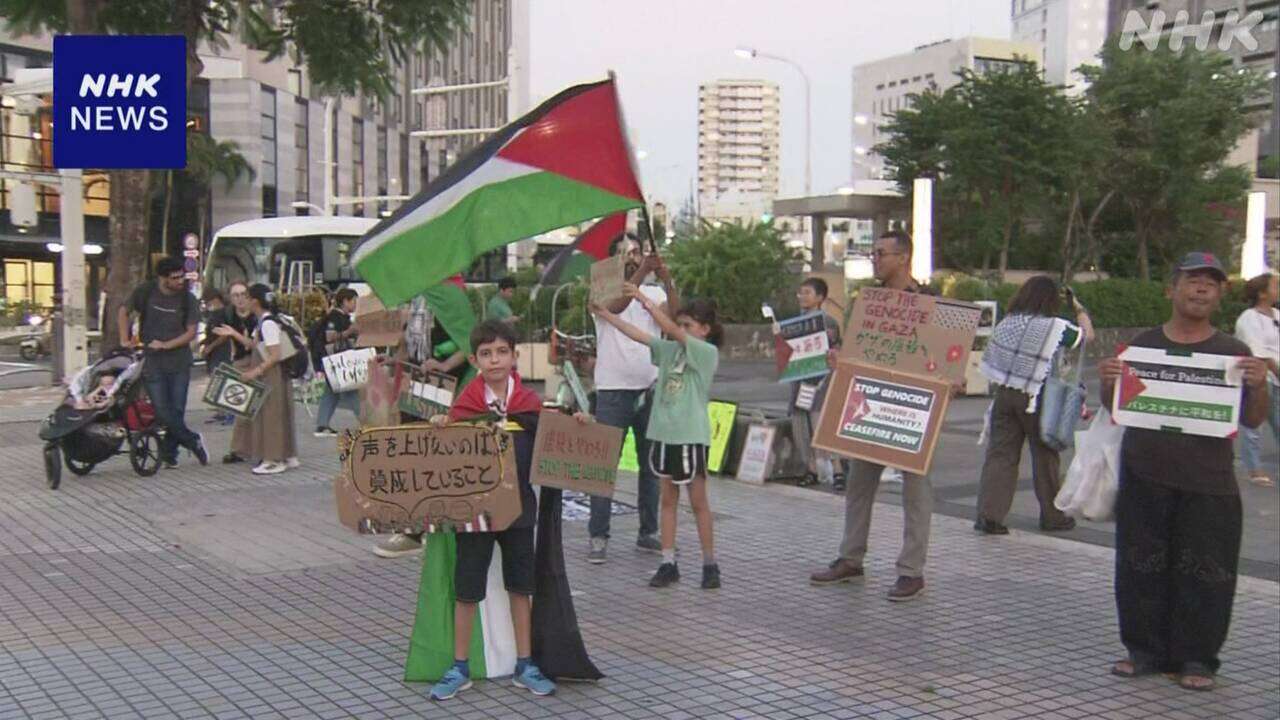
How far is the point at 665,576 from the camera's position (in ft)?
23.6

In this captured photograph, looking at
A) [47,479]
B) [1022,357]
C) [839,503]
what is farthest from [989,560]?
[47,479]

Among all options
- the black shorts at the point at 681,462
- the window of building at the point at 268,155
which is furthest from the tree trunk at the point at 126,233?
the window of building at the point at 268,155

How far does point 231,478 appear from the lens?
36.8 feet

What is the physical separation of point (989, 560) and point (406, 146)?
67776 millimetres

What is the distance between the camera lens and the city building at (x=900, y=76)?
401 ft

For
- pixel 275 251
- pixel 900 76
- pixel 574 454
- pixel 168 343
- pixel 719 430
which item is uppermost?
pixel 900 76

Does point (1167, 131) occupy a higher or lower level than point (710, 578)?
higher

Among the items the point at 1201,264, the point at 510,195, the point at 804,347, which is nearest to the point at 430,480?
the point at 510,195

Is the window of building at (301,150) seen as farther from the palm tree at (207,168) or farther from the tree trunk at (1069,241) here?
the tree trunk at (1069,241)

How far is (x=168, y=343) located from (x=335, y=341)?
373 cm

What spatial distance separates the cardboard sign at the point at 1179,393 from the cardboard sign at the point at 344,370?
9364 millimetres

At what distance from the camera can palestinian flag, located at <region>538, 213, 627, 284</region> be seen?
7.78 metres

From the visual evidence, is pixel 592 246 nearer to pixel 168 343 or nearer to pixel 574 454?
pixel 574 454

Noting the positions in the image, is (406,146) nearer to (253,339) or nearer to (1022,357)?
(253,339)
